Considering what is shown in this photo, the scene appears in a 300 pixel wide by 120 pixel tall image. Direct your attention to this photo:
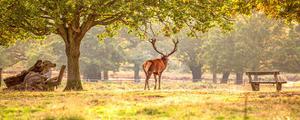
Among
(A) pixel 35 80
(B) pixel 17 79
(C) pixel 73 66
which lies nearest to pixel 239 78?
(C) pixel 73 66

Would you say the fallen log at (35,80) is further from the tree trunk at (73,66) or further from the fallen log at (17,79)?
the tree trunk at (73,66)

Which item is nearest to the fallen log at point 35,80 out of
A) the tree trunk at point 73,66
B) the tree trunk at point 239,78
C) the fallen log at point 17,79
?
the fallen log at point 17,79

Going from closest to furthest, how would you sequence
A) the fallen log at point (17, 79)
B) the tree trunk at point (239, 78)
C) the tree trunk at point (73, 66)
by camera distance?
the tree trunk at point (73, 66), the fallen log at point (17, 79), the tree trunk at point (239, 78)

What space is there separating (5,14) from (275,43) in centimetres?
4283

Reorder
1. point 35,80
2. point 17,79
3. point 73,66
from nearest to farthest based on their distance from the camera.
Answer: point 35,80 < point 73,66 < point 17,79

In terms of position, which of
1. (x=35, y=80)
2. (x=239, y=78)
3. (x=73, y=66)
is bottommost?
(x=35, y=80)

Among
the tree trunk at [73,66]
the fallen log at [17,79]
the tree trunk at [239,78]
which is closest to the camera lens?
the tree trunk at [73,66]

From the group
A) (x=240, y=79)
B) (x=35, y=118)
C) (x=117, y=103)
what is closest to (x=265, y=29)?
(x=240, y=79)

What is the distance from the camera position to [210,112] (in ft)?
41.3

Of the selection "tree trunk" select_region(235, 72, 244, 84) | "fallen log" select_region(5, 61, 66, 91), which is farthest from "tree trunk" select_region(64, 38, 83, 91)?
"tree trunk" select_region(235, 72, 244, 84)

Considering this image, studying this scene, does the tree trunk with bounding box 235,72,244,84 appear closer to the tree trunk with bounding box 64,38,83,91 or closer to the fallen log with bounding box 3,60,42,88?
the tree trunk with bounding box 64,38,83,91

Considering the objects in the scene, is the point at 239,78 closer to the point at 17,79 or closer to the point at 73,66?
the point at 73,66

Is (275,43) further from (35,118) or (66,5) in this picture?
(35,118)

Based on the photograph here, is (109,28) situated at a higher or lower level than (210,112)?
higher
